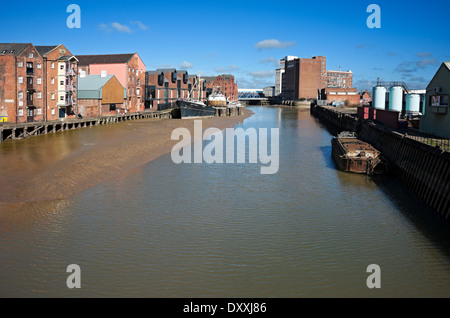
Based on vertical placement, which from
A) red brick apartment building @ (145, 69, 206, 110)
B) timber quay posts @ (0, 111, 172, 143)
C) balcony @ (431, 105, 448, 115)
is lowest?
timber quay posts @ (0, 111, 172, 143)

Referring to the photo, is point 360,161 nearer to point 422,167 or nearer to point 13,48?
point 422,167

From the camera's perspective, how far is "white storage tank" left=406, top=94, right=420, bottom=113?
42.8 meters

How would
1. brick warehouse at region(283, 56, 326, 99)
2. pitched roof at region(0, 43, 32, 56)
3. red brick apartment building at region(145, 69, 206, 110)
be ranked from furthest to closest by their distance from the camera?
brick warehouse at region(283, 56, 326, 99) < red brick apartment building at region(145, 69, 206, 110) < pitched roof at region(0, 43, 32, 56)

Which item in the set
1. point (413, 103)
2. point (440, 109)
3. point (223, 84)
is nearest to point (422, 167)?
point (440, 109)

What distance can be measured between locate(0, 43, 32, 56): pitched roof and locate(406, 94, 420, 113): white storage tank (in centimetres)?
3908

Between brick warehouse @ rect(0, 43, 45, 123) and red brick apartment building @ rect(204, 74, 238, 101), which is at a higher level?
red brick apartment building @ rect(204, 74, 238, 101)

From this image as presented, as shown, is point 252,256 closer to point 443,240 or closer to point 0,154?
point 443,240

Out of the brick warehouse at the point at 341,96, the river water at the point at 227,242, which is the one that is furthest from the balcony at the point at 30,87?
the brick warehouse at the point at 341,96

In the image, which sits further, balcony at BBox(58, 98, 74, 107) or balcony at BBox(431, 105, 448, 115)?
balcony at BBox(58, 98, 74, 107)

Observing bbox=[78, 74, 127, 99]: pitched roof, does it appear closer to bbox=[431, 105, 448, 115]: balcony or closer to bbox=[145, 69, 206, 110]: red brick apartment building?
bbox=[145, 69, 206, 110]: red brick apartment building

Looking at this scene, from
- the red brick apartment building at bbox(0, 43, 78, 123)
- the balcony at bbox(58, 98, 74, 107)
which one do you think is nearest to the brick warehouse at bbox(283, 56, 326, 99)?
the balcony at bbox(58, 98, 74, 107)

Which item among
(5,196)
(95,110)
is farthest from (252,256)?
(95,110)

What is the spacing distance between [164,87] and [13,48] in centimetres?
4797
